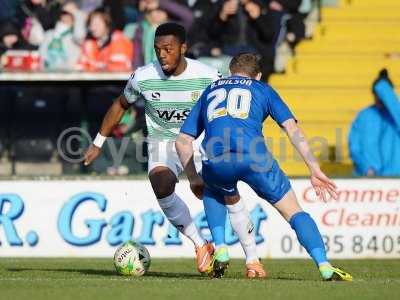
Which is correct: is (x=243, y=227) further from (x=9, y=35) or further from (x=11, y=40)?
(x=9, y=35)

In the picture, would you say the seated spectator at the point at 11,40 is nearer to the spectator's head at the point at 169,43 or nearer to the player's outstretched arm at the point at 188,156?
the spectator's head at the point at 169,43

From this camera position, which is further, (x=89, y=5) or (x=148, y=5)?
(x=89, y=5)

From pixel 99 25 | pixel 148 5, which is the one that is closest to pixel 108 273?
pixel 99 25

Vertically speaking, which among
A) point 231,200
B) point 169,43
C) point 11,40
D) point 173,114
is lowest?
point 231,200

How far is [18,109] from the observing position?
19.0 metres

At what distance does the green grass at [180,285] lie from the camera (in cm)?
916

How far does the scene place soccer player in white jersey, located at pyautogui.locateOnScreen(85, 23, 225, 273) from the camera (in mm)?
12016

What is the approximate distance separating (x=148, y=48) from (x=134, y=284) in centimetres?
899

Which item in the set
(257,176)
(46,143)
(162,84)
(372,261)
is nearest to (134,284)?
(257,176)

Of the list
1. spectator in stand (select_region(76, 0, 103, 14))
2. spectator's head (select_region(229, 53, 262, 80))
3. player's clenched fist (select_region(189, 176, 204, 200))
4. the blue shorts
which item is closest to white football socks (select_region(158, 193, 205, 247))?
player's clenched fist (select_region(189, 176, 204, 200))

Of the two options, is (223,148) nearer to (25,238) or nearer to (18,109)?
(25,238)

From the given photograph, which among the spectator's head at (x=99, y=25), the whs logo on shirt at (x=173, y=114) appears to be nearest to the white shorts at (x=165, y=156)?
the whs logo on shirt at (x=173, y=114)

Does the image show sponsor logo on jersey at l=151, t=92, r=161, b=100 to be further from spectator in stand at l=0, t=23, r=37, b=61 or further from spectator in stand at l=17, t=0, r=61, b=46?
spectator in stand at l=17, t=0, r=61, b=46

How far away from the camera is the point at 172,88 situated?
40.0 feet
